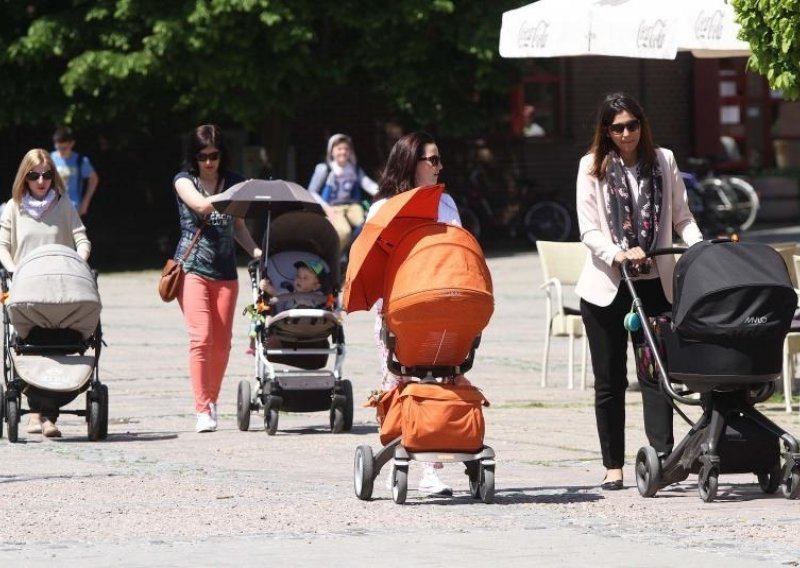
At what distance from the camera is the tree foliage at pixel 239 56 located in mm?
24688

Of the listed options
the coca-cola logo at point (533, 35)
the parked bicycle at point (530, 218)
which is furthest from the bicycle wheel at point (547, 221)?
the coca-cola logo at point (533, 35)

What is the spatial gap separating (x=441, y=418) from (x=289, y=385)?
333cm

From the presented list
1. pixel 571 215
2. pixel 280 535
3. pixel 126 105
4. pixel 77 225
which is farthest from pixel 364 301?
pixel 571 215

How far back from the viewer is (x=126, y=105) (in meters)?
26.4

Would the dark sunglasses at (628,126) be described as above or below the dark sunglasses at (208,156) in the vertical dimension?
above

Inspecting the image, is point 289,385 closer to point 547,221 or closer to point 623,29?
point 623,29

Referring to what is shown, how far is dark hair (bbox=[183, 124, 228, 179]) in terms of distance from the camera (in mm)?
11766

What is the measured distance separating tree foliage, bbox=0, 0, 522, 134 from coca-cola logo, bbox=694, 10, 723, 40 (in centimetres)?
1294

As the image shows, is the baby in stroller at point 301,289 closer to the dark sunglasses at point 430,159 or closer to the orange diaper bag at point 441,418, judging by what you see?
the dark sunglasses at point 430,159

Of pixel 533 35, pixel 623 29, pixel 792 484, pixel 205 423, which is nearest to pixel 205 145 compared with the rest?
pixel 205 423

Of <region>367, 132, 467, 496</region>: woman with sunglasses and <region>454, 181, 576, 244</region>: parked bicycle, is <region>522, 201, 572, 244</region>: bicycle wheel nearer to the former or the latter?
<region>454, 181, 576, 244</region>: parked bicycle

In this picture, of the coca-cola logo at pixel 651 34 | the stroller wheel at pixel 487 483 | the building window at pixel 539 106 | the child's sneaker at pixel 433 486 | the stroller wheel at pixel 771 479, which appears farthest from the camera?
the building window at pixel 539 106

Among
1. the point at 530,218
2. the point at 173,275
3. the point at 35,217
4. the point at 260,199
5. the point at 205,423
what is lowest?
the point at 205,423

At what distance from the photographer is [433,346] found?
8.55 m
